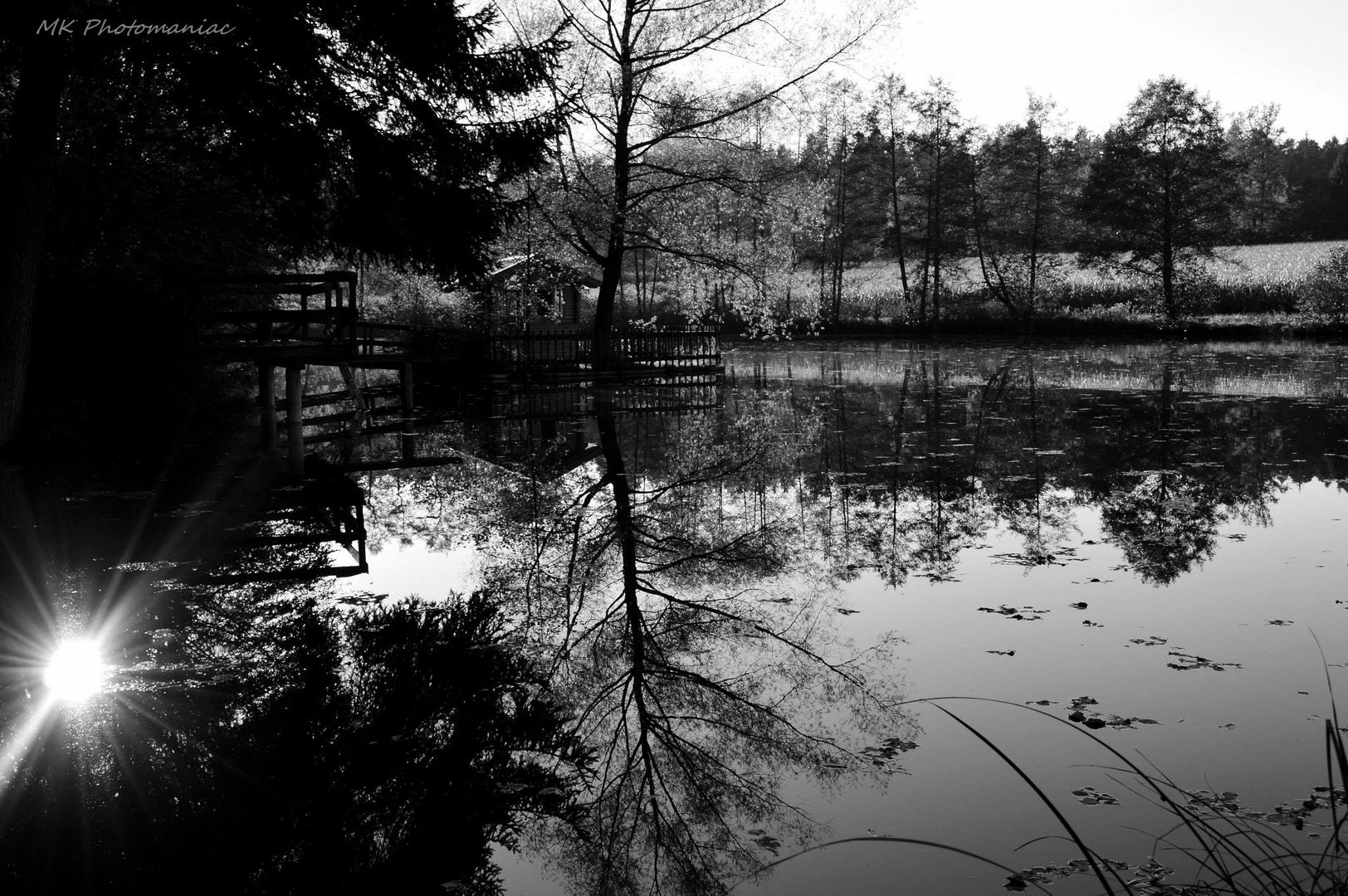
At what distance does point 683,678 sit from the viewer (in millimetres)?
5660

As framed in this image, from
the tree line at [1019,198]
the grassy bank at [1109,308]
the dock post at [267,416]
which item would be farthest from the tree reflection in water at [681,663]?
the grassy bank at [1109,308]

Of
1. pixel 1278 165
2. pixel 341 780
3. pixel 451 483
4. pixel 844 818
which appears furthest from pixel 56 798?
pixel 1278 165

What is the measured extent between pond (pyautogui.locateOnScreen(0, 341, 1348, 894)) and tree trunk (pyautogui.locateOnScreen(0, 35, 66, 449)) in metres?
3.09

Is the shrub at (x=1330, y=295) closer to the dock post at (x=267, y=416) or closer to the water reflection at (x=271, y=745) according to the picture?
the dock post at (x=267, y=416)

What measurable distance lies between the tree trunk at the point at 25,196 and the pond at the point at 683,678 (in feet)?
10.1

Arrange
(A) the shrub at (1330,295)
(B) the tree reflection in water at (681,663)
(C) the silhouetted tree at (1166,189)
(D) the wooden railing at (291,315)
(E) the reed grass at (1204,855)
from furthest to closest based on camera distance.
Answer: (C) the silhouetted tree at (1166,189), (A) the shrub at (1330,295), (D) the wooden railing at (291,315), (B) the tree reflection in water at (681,663), (E) the reed grass at (1204,855)

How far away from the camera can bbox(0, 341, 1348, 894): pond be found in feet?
12.7

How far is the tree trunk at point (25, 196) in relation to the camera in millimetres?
12438

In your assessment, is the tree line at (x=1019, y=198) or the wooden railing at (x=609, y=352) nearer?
the wooden railing at (x=609, y=352)

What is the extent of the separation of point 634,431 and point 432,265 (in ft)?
14.2

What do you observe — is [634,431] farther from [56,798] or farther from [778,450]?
[56,798]

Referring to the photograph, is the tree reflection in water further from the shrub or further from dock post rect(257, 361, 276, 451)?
the shrub

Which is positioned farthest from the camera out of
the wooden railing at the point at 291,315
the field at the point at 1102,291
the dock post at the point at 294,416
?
the field at the point at 1102,291

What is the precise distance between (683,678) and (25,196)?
11.3m
